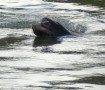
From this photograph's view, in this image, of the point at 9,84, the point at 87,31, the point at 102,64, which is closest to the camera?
the point at 9,84

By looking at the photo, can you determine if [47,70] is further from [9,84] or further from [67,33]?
[67,33]

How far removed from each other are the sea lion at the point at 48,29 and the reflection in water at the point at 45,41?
0.18 metres

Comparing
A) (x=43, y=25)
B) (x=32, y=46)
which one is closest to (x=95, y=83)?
(x=32, y=46)

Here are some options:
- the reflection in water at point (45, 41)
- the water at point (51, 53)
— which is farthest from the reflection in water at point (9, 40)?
the reflection in water at point (45, 41)

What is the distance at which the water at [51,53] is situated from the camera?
790cm

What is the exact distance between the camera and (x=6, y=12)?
16125 mm

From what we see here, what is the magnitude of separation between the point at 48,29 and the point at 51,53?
7.42ft

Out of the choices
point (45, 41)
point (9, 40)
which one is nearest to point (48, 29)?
point (45, 41)

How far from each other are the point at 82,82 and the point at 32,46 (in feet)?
10.7

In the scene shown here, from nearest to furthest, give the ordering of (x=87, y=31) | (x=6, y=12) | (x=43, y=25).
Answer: (x=43, y=25)
(x=87, y=31)
(x=6, y=12)

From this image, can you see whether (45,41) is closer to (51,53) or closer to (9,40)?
(9,40)

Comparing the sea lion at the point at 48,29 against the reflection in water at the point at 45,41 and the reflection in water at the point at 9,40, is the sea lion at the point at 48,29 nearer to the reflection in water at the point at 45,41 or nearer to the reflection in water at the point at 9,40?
the reflection in water at the point at 45,41

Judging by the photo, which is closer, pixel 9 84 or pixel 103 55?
pixel 9 84

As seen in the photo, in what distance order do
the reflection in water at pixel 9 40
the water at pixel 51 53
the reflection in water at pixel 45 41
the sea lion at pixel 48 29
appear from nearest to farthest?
the water at pixel 51 53, the reflection in water at pixel 9 40, the reflection in water at pixel 45 41, the sea lion at pixel 48 29
